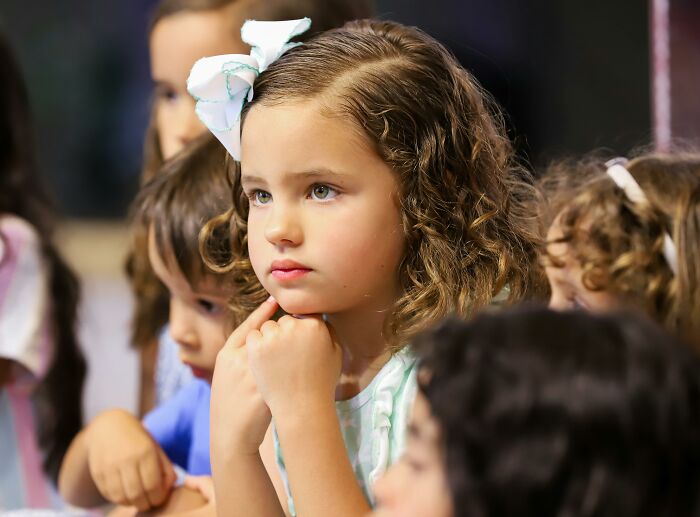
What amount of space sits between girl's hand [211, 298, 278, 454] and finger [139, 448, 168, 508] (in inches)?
11.1

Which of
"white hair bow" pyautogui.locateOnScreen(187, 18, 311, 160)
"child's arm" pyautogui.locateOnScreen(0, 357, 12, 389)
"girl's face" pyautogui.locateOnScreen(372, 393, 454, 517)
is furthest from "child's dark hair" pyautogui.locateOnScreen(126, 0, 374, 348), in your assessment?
"girl's face" pyautogui.locateOnScreen(372, 393, 454, 517)

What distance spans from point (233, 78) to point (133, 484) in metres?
0.57

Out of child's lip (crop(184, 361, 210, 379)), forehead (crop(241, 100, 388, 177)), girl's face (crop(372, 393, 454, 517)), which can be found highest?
forehead (crop(241, 100, 388, 177))

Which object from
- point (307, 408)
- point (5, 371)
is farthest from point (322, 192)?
point (5, 371)

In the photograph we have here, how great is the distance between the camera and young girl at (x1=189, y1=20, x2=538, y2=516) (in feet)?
3.77

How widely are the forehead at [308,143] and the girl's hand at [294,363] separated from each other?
0.18 m

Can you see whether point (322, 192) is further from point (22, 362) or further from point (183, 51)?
point (22, 362)

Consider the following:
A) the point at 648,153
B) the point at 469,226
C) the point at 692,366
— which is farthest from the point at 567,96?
the point at 692,366

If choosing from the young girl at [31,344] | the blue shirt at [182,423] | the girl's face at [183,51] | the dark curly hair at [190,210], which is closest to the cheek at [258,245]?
the dark curly hair at [190,210]

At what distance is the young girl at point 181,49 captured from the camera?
1.89 meters

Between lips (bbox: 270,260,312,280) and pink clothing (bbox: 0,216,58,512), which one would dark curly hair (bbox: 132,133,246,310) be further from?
pink clothing (bbox: 0,216,58,512)

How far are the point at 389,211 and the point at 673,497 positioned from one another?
0.50m

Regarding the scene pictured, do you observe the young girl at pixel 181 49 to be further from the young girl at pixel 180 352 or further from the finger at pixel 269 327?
the finger at pixel 269 327

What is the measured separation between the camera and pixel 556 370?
2.58 ft
